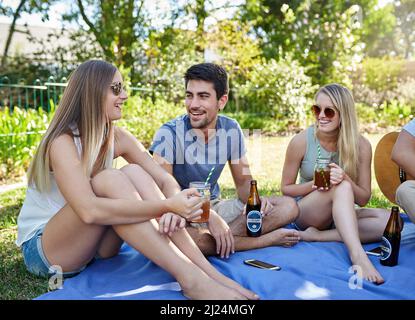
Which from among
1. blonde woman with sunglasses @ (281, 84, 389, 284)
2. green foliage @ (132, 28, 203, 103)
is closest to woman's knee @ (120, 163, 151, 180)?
blonde woman with sunglasses @ (281, 84, 389, 284)

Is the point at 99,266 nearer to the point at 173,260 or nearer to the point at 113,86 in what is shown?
the point at 173,260

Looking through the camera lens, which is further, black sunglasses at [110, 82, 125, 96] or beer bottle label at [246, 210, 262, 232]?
beer bottle label at [246, 210, 262, 232]

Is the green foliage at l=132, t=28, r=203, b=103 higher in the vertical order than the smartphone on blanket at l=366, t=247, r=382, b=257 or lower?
higher

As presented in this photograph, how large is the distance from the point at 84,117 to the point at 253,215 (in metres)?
1.46

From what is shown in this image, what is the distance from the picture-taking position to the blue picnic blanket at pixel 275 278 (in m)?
2.92

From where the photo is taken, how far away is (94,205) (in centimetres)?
277

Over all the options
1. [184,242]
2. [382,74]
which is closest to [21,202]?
[184,242]

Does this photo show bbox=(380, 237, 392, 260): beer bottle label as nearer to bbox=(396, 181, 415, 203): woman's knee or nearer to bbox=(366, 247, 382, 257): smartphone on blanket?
bbox=(366, 247, 382, 257): smartphone on blanket

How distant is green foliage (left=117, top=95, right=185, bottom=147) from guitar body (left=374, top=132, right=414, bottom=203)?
20.7ft

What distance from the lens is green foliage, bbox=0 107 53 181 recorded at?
6.77m

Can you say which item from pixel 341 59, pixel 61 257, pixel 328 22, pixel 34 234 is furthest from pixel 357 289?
pixel 328 22

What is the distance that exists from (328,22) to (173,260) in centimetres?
1429

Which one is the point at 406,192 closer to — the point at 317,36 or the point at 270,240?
the point at 270,240

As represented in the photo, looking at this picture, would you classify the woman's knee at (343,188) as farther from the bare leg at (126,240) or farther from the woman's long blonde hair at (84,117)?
the woman's long blonde hair at (84,117)
